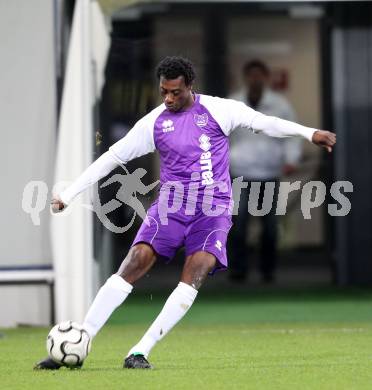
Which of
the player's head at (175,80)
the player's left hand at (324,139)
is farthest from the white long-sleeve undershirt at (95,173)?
the player's left hand at (324,139)

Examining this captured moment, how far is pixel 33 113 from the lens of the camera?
12711 mm

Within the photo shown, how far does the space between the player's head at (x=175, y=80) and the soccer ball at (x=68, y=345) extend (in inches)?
62.9

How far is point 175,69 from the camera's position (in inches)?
350

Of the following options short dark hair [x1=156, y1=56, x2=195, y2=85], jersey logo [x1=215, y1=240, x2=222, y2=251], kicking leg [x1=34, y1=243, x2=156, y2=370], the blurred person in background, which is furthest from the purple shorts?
the blurred person in background

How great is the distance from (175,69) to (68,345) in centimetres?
190

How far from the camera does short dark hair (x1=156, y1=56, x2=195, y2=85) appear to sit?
8.90 metres

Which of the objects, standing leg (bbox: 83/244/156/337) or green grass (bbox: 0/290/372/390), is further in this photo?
standing leg (bbox: 83/244/156/337)

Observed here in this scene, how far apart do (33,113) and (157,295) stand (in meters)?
3.80

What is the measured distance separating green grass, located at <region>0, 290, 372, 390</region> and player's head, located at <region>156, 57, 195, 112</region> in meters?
1.74

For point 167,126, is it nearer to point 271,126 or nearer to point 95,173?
point 95,173

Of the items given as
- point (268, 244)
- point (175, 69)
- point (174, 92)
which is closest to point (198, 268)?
point (174, 92)

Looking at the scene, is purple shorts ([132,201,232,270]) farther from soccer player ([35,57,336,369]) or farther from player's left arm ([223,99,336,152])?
player's left arm ([223,99,336,152])

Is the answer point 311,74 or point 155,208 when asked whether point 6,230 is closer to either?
point 155,208

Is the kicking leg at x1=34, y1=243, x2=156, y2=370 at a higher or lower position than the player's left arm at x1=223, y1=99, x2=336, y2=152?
lower
